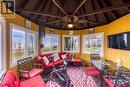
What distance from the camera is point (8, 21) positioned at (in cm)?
372

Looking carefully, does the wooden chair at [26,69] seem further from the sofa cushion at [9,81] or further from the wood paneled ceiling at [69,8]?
the wood paneled ceiling at [69,8]

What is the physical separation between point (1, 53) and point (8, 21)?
93cm

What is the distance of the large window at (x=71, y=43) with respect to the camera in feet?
27.8

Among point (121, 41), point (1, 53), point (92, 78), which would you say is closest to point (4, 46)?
point (1, 53)

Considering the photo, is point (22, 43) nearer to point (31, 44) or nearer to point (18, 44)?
point (18, 44)

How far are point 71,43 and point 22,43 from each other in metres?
4.21

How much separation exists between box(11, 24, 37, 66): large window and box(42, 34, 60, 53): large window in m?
1.01

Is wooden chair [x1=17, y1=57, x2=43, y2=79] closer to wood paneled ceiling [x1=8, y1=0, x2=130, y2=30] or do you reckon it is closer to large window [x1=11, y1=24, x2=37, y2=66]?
large window [x1=11, y1=24, x2=37, y2=66]

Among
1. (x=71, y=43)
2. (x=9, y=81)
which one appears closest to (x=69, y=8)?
(x=9, y=81)

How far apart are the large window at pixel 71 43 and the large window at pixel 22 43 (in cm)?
276

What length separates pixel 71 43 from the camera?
336 inches

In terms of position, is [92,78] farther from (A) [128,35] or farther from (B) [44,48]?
(B) [44,48]

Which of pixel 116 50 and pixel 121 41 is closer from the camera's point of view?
pixel 121 41

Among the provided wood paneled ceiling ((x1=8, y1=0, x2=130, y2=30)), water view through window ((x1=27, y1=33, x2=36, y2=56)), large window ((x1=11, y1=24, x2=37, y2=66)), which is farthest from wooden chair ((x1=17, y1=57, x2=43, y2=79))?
wood paneled ceiling ((x1=8, y1=0, x2=130, y2=30))
